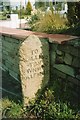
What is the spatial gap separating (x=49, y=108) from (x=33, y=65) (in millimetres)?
772

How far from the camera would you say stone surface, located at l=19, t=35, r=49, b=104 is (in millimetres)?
4520

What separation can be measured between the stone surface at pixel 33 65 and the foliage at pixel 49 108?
17 cm

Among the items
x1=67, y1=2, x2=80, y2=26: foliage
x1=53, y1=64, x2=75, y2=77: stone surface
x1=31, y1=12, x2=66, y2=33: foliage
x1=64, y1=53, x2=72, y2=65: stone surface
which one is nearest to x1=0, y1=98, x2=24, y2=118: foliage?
x1=53, y1=64, x2=75, y2=77: stone surface

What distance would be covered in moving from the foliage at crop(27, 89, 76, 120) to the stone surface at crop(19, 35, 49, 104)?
17cm

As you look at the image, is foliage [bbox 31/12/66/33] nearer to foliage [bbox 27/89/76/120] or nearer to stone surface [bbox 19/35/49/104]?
stone surface [bbox 19/35/49/104]

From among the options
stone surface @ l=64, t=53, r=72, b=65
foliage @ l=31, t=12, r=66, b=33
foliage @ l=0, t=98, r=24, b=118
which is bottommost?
foliage @ l=0, t=98, r=24, b=118

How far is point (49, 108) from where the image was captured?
171 inches

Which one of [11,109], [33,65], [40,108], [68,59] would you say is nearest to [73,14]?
[68,59]

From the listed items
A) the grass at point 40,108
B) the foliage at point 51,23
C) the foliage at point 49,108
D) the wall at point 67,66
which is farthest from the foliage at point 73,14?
the foliage at point 49,108

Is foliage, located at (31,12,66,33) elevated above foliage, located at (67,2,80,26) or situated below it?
below

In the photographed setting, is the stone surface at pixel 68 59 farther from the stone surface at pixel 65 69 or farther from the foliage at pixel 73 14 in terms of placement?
the foliage at pixel 73 14

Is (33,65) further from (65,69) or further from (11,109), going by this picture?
(11,109)

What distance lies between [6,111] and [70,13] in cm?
349

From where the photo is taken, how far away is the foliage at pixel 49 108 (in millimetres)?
4133
